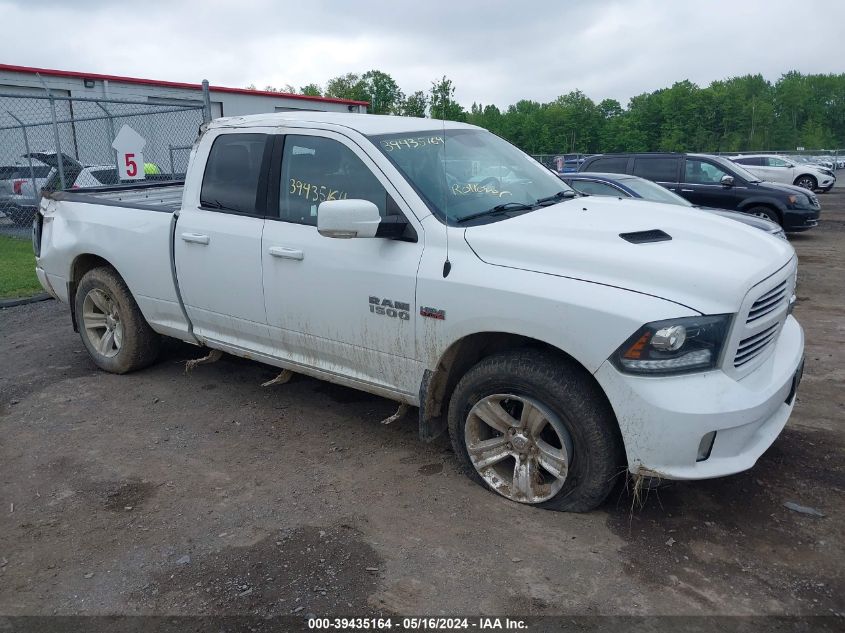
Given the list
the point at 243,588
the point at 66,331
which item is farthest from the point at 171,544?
the point at 66,331

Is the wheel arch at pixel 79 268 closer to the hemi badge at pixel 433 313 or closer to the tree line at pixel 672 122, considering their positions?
the hemi badge at pixel 433 313

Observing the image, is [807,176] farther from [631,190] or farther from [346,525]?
[346,525]

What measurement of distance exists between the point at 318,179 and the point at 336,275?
2.12ft

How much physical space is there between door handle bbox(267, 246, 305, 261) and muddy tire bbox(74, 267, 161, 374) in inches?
71.0

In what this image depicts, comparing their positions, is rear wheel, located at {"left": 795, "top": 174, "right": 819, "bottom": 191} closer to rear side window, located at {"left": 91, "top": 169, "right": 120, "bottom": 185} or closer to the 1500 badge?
rear side window, located at {"left": 91, "top": 169, "right": 120, "bottom": 185}

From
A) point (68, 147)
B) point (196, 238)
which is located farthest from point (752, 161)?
point (196, 238)

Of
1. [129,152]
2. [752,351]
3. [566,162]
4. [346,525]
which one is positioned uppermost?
[129,152]

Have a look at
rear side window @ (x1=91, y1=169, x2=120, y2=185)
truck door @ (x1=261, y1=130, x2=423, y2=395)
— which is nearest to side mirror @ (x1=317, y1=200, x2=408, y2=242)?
truck door @ (x1=261, y1=130, x2=423, y2=395)

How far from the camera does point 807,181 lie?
24.5 m

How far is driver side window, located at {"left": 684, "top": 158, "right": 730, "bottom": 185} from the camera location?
13242 millimetres

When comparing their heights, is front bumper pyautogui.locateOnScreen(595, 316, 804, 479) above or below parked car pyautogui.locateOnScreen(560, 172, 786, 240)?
below

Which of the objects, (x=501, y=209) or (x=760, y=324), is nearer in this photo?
(x=760, y=324)

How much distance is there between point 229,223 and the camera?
4523 millimetres

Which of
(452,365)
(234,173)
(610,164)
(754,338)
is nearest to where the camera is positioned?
(754,338)
